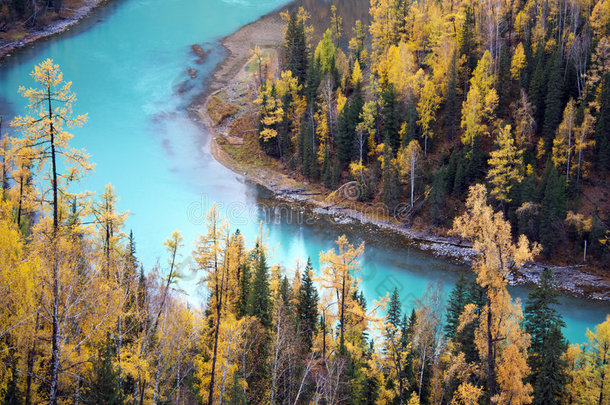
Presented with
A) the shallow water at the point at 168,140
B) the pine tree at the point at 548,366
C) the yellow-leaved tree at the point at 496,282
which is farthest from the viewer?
the shallow water at the point at 168,140

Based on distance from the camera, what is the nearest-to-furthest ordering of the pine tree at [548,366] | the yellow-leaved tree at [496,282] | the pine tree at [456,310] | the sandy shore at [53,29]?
the yellow-leaved tree at [496,282], the pine tree at [548,366], the pine tree at [456,310], the sandy shore at [53,29]

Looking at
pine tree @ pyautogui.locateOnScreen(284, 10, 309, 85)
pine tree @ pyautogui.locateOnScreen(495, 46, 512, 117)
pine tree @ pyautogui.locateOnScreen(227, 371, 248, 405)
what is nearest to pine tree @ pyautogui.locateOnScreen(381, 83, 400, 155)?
pine tree @ pyautogui.locateOnScreen(495, 46, 512, 117)

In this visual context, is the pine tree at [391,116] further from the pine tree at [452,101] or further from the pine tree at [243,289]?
the pine tree at [243,289]

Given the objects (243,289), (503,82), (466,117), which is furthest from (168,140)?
(243,289)

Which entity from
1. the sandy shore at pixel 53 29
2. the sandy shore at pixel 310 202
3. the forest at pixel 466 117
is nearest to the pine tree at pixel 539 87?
the forest at pixel 466 117

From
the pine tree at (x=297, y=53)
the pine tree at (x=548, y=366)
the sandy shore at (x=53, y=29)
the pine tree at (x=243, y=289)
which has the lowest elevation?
the pine tree at (x=548, y=366)

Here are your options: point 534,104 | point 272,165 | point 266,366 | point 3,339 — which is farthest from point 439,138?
point 3,339
